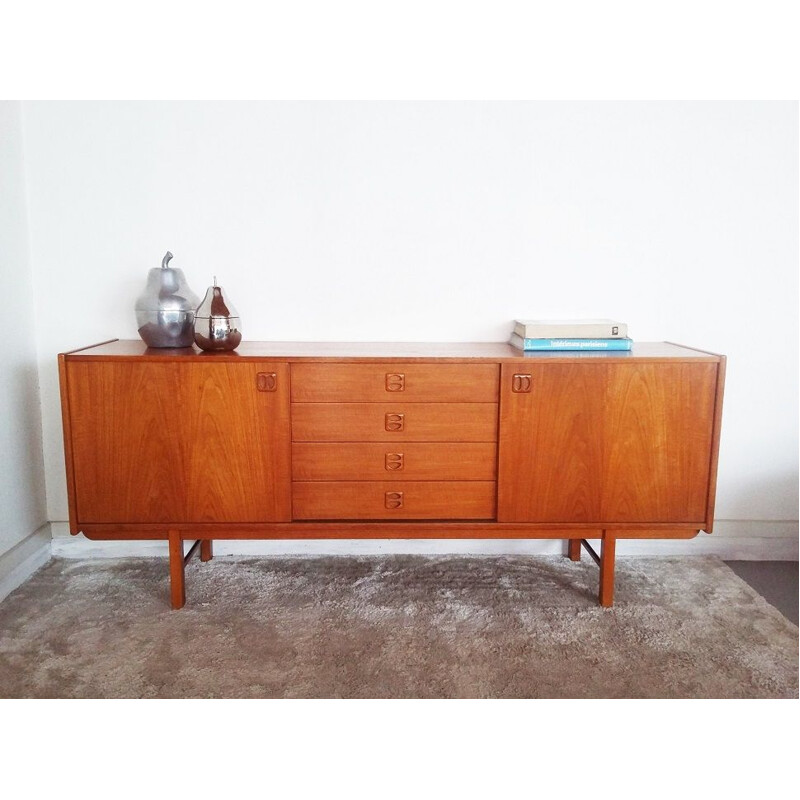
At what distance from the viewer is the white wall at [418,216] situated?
263 cm

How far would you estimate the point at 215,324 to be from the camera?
2.34 m

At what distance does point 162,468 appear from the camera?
2.31 m

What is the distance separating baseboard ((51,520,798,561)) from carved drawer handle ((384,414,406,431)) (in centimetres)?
76

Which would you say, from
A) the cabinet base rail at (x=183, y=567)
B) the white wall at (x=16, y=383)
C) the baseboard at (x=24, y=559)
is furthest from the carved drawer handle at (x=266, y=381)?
the baseboard at (x=24, y=559)

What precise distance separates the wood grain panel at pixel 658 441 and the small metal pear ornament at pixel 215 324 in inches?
50.5

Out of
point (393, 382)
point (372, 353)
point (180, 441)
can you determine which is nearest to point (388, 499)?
point (393, 382)

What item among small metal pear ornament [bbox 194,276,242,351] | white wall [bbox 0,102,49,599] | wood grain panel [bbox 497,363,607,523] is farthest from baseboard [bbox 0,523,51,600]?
wood grain panel [bbox 497,363,607,523]

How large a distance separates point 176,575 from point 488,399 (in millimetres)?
1238

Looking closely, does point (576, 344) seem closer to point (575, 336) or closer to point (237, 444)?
point (575, 336)

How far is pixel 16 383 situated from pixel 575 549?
2284 mm

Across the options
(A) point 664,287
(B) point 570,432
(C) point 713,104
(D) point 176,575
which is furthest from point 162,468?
(C) point 713,104

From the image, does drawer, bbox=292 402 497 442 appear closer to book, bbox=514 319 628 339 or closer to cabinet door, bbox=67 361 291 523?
cabinet door, bbox=67 361 291 523

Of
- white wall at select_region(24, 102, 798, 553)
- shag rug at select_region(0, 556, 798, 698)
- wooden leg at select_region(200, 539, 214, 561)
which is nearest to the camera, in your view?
shag rug at select_region(0, 556, 798, 698)

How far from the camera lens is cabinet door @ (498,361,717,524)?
7.54ft
